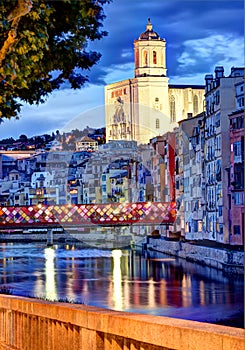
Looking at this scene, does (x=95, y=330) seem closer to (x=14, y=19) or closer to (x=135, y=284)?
(x=14, y=19)

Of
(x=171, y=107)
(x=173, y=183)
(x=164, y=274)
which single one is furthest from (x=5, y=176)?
(x=164, y=274)

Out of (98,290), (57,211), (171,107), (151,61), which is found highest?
(151,61)

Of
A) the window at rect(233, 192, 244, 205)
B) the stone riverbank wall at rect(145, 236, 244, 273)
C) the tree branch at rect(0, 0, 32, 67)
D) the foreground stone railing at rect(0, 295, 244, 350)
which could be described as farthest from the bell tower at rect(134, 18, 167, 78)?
the foreground stone railing at rect(0, 295, 244, 350)

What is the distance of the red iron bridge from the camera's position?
57.5m

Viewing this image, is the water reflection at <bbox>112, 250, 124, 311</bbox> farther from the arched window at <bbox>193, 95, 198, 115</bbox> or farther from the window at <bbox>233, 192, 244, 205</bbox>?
the arched window at <bbox>193, 95, 198, 115</bbox>

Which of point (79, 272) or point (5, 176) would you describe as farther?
point (5, 176)

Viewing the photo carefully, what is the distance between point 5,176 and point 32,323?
12798 centimetres

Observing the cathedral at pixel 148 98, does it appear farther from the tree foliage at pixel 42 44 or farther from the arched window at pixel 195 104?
the tree foliage at pixel 42 44

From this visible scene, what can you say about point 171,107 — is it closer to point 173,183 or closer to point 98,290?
point 173,183

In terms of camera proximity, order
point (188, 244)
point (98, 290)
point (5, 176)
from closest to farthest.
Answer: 1. point (98, 290)
2. point (188, 244)
3. point (5, 176)

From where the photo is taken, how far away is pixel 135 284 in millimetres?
37938

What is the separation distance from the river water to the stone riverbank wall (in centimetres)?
53

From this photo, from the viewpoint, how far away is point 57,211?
59.1 metres

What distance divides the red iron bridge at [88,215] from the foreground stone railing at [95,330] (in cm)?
5000
